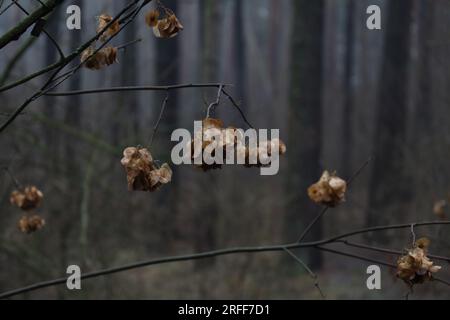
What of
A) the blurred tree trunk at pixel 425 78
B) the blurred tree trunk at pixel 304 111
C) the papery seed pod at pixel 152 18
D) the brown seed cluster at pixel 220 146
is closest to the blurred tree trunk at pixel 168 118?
the blurred tree trunk at pixel 304 111

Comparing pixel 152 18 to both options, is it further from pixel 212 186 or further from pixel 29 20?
pixel 212 186

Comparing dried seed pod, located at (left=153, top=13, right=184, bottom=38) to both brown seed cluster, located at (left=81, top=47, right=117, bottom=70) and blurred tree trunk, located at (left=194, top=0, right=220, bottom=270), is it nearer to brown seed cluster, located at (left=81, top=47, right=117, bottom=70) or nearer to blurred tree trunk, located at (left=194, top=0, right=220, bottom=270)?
brown seed cluster, located at (left=81, top=47, right=117, bottom=70)

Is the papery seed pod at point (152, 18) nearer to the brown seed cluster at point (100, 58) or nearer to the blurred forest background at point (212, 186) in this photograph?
the brown seed cluster at point (100, 58)

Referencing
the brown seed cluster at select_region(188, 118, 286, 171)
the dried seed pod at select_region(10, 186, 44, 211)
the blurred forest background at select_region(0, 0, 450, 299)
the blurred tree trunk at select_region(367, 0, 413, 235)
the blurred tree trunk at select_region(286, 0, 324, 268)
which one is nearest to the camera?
the brown seed cluster at select_region(188, 118, 286, 171)

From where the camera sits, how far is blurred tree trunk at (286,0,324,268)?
10.2 m

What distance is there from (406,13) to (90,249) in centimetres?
776

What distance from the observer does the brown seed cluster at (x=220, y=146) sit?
1826mm

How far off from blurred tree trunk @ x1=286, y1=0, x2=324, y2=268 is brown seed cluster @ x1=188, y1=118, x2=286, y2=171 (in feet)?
27.0

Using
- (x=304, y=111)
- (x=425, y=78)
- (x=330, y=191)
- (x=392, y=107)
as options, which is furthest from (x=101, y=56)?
(x=392, y=107)

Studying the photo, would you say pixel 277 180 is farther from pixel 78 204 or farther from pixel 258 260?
pixel 78 204

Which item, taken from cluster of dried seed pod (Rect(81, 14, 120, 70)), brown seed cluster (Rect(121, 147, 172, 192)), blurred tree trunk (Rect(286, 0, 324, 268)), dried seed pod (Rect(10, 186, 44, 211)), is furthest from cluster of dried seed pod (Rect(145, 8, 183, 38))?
blurred tree trunk (Rect(286, 0, 324, 268))

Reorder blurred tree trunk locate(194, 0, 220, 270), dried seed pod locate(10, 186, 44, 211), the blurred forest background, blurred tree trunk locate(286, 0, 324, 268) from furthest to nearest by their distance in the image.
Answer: blurred tree trunk locate(286, 0, 324, 268)
blurred tree trunk locate(194, 0, 220, 270)
the blurred forest background
dried seed pod locate(10, 186, 44, 211)

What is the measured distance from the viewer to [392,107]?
→ 12297 mm
